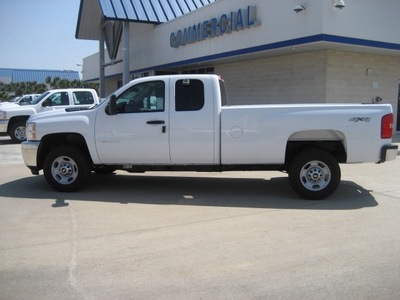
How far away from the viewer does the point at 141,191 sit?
316 inches

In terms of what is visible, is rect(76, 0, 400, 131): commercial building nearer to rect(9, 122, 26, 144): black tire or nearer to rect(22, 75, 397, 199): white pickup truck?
rect(9, 122, 26, 144): black tire

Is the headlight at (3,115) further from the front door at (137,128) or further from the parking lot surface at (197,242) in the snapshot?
the front door at (137,128)

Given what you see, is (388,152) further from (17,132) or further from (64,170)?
(17,132)

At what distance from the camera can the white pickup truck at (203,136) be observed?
7.00 meters

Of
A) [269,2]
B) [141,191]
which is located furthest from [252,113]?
[269,2]

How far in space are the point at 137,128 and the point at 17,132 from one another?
11103 millimetres

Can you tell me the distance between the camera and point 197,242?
521 centimetres

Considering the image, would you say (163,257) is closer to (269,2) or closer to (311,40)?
(311,40)

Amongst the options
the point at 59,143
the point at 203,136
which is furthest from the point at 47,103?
the point at 203,136

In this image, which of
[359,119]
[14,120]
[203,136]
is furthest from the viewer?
[14,120]

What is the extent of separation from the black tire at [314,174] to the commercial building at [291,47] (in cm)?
718

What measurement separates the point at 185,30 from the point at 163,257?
1665cm

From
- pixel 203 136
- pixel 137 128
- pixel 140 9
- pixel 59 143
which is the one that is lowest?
pixel 59 143

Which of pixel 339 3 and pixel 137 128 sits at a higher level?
pixel 339 3
